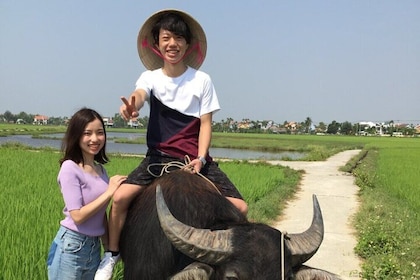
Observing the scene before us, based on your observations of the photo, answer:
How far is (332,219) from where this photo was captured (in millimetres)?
7246

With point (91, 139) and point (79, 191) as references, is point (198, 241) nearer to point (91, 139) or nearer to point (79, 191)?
point (79, 191)

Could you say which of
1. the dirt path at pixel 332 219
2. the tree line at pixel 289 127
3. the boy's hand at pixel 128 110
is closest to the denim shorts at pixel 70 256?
the boy's hand at pixel 128 110

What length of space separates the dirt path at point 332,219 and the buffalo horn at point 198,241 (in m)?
3.01

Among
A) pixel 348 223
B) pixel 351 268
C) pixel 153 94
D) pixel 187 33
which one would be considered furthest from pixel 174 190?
pixel 348 223

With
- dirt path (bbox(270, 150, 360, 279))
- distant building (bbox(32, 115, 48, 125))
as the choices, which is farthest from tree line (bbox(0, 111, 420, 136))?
dirt path (bbox(270, 150, 360, 279))

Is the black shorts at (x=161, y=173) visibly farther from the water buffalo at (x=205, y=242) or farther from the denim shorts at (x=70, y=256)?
the denim shorts at (x=70, y=256)

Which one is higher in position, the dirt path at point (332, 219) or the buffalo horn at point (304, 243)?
the buffalo horn at point (304, 243)

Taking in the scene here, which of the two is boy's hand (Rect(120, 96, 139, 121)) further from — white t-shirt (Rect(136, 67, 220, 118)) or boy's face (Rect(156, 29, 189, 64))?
boy's face (Rect(156, 29, 189, 64))

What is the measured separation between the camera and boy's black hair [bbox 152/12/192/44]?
8.91ft

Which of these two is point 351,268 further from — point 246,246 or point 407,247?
point 246,246

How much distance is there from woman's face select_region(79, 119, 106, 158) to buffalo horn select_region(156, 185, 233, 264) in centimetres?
83

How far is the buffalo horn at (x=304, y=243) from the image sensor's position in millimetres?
1901

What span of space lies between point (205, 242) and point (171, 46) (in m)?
1.34

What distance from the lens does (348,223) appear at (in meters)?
6.95
